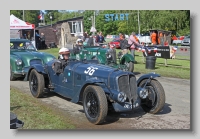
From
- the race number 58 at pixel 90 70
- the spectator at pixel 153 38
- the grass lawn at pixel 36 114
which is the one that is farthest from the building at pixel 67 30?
the race number 58 at pixel 90 70

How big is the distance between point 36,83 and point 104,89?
2.45 metres

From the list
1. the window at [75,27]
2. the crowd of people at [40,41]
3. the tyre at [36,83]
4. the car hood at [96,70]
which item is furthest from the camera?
the crowd of people at [40,41]

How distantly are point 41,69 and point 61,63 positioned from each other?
80 cm

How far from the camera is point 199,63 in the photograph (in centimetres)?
638

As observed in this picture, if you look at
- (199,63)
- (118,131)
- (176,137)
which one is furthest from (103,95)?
(199,63)

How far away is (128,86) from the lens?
6.06 m

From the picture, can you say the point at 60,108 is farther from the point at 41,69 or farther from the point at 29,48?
the point at 29,48

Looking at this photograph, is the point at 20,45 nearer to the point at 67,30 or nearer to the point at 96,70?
the point at 67,30

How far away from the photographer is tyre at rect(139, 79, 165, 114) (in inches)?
249

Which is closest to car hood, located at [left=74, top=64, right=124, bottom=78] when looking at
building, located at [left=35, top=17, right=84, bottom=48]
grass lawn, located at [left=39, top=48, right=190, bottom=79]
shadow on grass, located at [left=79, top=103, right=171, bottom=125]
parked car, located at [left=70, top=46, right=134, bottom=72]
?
shadow on grass, located at [left=79, top=103, right=171, bottom=125]

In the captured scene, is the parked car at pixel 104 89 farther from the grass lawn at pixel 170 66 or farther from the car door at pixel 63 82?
the grass lawn at pixel 170 66

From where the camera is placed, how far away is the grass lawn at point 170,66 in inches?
458

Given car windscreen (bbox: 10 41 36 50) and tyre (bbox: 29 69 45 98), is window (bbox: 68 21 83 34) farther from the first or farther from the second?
tyre (bbox: 29 69 45 98)

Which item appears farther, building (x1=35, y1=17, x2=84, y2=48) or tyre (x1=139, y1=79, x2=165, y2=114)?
building (x1=35, y1=17, x2=84, y2=48)
